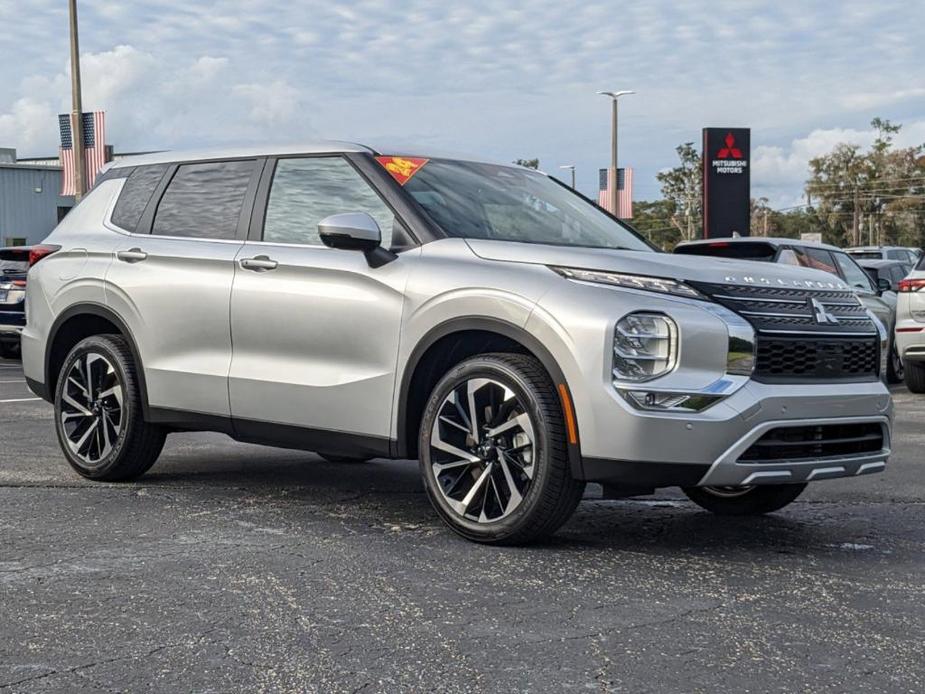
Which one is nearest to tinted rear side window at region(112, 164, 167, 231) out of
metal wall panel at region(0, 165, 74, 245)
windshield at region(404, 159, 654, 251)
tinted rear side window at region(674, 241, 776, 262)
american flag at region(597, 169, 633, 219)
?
windshield at region(404, 159, 654, 251)

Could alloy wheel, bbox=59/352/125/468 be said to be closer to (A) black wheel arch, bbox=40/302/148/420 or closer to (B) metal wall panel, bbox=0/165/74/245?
(A) black wheel arch, bbox=40/302/148/420

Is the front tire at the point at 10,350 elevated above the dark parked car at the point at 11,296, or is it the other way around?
Answer: the dark parked car at the point at 11,296

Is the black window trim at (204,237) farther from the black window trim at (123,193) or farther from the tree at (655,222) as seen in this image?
the tree at (655,222)

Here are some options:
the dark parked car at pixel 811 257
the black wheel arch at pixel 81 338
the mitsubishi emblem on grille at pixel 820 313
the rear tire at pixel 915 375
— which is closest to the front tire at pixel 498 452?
the mitsubishi emblem on grille at pixel 820 313

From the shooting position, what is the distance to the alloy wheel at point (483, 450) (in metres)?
5.30

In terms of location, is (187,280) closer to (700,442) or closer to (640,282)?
(640,282)

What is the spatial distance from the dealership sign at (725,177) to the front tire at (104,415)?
2371 cm

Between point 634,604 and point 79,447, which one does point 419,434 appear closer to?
point 634,604

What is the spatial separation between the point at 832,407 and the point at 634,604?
1332 millimetres

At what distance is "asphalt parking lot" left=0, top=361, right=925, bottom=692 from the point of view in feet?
12.4

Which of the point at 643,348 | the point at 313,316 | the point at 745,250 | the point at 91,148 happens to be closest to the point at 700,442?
the point at 643,348

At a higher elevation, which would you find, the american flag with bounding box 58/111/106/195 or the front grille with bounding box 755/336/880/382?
the american flag with bounding box 58/111/106/195

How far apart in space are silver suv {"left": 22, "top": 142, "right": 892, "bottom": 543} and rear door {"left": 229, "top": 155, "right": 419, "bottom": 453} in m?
0.01

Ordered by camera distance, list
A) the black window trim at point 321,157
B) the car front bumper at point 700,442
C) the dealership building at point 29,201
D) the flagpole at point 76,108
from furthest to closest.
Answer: the dealership building at point 29,201 → the flagpole at point 76,108 → the black window trim at point 321,157 → the car front bumper at point 700,442
